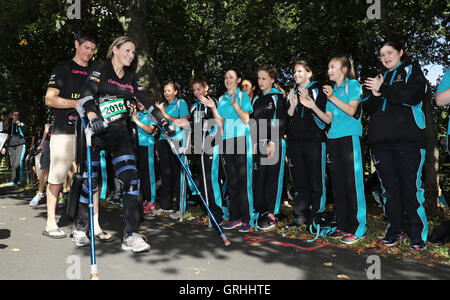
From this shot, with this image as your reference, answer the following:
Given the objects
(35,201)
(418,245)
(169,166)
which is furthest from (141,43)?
(418,245)

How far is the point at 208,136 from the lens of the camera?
6.19 metres

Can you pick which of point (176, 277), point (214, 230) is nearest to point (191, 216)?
point (214, 230)

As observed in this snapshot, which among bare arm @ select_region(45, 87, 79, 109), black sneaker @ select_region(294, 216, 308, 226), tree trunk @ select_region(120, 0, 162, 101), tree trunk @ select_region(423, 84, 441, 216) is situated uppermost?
tree trunk @ select_region(120, 0, 162, 101)

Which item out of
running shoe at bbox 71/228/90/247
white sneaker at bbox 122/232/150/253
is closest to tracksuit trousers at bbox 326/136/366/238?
white sneaker at bbox 122/232/150/253

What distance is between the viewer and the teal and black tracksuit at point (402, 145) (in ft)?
15.1

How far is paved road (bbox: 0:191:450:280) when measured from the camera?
373 centimetres

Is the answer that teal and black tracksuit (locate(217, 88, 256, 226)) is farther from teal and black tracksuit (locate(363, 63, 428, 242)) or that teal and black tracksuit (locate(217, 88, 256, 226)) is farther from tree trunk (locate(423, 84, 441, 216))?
tree trunk (locate(423, 84, 441, 216))

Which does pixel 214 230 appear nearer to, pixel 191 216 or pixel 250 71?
pixel 191 216

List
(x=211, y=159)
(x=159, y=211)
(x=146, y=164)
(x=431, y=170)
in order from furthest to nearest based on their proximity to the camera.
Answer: (x=431, y=170)
(x=146, y=164)
(x=159, y=211)
(x=211, y=159)

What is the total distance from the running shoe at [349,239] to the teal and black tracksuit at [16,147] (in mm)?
10337

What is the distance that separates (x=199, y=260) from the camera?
4180 mm

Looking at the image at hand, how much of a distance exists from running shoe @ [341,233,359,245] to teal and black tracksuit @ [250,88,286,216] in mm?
1311

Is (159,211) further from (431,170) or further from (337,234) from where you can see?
(431,170)

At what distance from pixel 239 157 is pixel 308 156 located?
1047 mm
